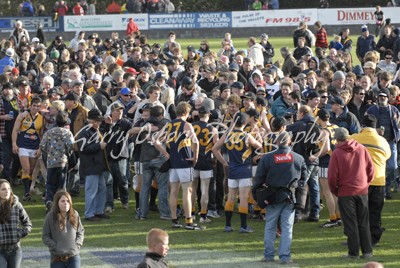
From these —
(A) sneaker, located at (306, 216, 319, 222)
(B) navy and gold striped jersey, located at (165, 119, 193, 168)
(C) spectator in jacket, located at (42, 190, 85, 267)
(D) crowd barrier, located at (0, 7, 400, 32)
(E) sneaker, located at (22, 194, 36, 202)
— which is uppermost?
(D) crowd barrier, located at (0, 7, 400, 32)

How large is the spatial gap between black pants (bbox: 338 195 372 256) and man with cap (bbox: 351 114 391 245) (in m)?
0.58

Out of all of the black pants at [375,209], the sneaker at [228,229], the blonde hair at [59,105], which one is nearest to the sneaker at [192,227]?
the sneaker at [228,229]

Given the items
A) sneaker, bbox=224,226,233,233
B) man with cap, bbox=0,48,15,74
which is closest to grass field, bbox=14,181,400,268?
sneaker, bbox=224,226,233,233

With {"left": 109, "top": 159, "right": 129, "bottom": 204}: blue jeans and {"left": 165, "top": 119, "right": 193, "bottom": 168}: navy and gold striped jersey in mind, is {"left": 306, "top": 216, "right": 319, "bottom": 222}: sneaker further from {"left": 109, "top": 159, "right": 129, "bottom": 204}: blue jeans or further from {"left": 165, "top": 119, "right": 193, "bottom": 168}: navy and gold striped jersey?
{"left": 109, "top": 159, "right": 129, "bottom": 204}: blue jeans

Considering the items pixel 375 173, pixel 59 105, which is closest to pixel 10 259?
pixel 375 173

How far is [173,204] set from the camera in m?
14.4

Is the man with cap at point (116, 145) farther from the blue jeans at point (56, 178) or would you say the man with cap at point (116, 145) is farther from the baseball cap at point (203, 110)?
the baseball cap at point (203, 110)

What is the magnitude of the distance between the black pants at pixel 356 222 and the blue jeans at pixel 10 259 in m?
4.26

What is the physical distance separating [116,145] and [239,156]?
2419 millimetres

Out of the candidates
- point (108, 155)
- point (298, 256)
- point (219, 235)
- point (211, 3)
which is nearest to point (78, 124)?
point (108, 155)

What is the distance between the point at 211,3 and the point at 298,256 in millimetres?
39792

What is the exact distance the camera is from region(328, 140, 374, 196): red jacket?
12398 mm

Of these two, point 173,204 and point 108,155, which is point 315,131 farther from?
point 108,155

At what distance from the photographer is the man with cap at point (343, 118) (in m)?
14.6
